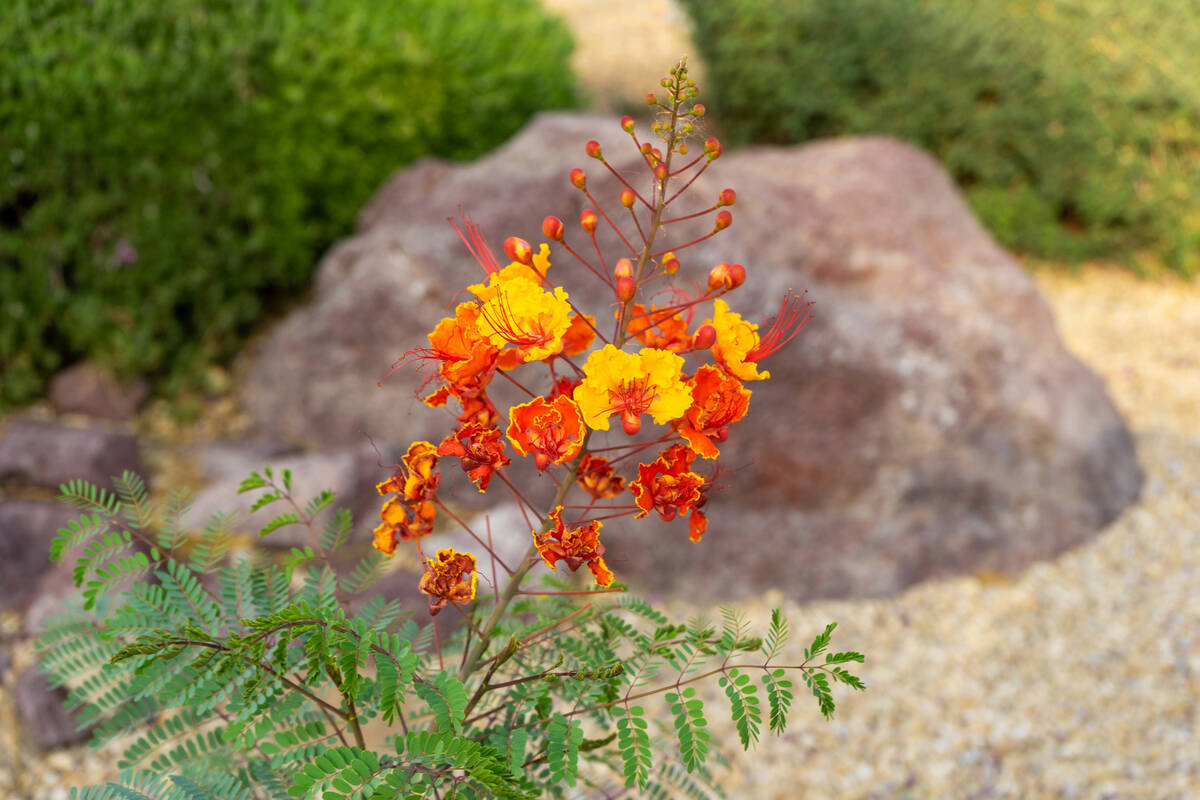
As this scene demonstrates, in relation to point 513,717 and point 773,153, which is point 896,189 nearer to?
point 773,153

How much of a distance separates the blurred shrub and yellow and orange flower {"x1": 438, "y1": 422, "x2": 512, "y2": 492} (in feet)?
18.5

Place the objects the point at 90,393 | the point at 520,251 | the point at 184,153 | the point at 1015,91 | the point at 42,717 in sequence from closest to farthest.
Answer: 1. the point at 520,251
2. the point at 42,717
3. the point at 184,153
4. the point at 90,393
5. the point at 1015,91

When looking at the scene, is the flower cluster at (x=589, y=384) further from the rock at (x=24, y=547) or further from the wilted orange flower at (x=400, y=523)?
the rock at (x=24, y=547)

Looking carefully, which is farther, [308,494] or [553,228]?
[308,494]

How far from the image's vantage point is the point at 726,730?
3.02 m

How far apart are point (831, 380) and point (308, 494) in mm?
2025

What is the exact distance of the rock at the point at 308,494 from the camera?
11.5ft

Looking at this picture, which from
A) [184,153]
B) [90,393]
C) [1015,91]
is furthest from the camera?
[1015,91]

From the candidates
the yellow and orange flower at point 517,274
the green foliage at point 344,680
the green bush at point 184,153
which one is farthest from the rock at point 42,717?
the yellow and orange flower at point 517,274

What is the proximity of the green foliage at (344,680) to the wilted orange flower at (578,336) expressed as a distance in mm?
391

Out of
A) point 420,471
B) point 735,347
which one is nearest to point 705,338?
point 735,347

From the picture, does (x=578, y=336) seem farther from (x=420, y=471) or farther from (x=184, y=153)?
(x=184, y=153)

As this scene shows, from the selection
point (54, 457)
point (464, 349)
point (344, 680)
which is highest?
point (464, 349)

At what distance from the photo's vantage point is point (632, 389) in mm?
1160
